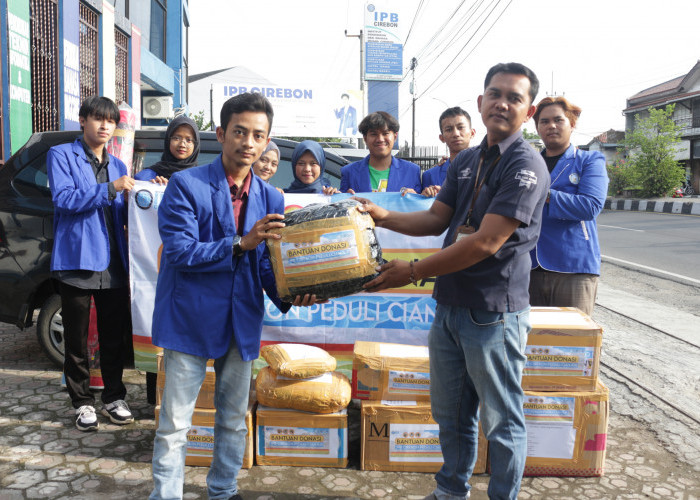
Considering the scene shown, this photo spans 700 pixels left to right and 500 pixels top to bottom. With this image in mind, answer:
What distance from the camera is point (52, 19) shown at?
8.73m

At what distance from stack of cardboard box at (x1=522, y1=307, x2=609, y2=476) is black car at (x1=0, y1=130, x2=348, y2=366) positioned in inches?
134

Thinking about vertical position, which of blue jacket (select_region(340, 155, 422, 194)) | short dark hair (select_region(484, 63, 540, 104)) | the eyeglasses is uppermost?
short dark hair (select_region(484, 63, 540, 104))

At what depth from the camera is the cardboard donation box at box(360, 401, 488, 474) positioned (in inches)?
111

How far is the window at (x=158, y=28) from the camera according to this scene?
17562 millimetres

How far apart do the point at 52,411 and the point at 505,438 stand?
287 cm

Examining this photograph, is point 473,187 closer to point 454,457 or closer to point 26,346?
point 454,457

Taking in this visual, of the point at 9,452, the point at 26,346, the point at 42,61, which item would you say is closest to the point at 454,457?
the point at 9,452

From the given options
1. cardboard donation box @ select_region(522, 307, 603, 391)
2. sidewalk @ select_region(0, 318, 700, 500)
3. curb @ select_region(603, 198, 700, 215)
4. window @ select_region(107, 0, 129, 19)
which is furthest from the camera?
curb @ select_region(603, 198, 700, 215)

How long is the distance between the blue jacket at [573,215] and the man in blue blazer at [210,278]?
1609mm

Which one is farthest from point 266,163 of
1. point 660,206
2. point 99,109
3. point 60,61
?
point 660,206

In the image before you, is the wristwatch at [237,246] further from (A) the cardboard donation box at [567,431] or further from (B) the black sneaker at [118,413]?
(B) the black sneaker at [118,413]

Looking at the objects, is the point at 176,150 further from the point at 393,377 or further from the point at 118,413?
the point at 393,377

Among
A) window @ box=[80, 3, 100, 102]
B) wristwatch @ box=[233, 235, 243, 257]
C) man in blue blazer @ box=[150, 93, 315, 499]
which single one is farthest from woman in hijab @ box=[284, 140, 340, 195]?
window @ box=[80, 3, 100, 102]

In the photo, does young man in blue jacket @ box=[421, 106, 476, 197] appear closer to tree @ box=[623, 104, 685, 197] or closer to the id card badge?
the id card badge
